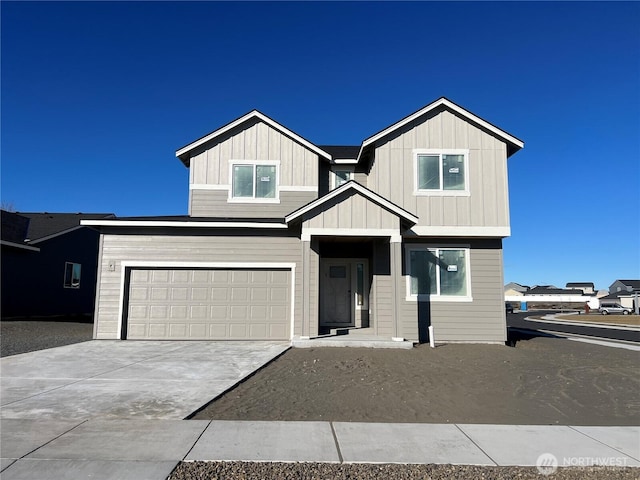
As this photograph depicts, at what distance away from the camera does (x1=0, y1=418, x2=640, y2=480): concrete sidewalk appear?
161 inches

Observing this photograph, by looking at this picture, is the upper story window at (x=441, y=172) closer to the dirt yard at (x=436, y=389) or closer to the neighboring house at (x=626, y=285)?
the dirt yard at (x=436, y=389)

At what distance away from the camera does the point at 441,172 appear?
13.0 metres

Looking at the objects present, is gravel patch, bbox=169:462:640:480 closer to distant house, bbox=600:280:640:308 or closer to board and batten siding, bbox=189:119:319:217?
board and batten siding, bbox=189:119:319:217

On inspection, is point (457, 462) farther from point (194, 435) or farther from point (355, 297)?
point (355, 297)

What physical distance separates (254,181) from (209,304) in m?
4.38

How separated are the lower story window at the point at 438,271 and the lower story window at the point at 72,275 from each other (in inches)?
745

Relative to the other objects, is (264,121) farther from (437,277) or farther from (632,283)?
(632,283)

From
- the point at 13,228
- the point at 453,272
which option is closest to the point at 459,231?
the point at 453,272

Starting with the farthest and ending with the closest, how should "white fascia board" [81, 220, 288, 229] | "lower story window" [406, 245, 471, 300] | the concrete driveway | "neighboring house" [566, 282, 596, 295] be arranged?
"neighboring house" [566, 282, 596, 295] < "lower story window" [406, 245, 471, 300] < "white fascia board" [81, 220, 288, 229] < the concrete driveway

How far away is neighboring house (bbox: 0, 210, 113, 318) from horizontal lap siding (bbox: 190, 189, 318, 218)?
10.6 m

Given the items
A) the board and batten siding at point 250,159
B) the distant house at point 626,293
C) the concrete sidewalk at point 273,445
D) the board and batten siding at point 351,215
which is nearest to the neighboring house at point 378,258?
the board and batten siding at point 351,215

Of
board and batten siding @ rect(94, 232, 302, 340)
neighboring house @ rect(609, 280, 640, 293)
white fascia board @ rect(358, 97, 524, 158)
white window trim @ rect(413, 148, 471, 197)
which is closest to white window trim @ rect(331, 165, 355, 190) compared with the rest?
white fascia board @ rect(358, 97, 524, 158)

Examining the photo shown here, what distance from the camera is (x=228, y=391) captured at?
6.74m

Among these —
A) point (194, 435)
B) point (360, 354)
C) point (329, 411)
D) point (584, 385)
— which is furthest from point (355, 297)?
point (194, 435)
